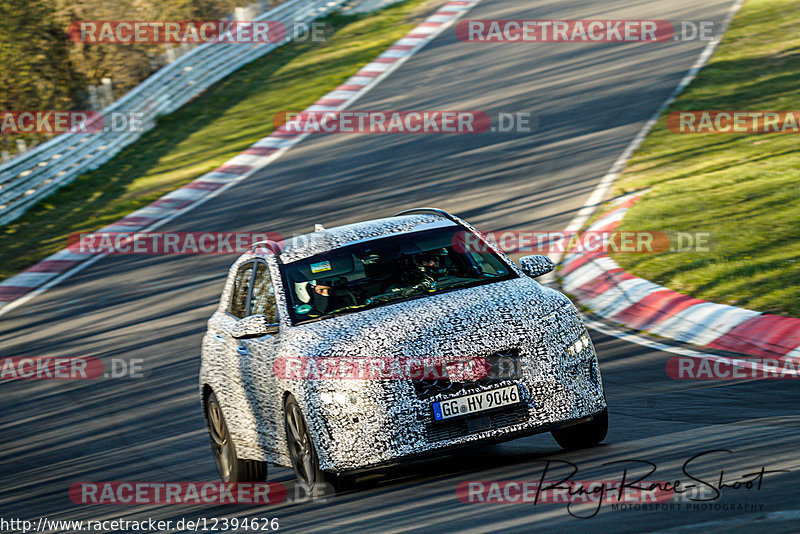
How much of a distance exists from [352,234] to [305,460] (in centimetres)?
189

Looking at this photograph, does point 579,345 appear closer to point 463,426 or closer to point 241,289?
point 463,426

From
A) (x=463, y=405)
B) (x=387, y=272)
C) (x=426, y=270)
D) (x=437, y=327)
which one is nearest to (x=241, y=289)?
(x=387, y=272)

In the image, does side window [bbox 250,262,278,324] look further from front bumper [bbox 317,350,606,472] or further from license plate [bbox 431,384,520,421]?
license plate [bbox 431,384,520,421]

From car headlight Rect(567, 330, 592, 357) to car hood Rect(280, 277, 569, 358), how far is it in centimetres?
23

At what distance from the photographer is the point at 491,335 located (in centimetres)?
698

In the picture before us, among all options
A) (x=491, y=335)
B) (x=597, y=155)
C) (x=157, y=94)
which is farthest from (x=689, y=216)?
(x=157, y=94)

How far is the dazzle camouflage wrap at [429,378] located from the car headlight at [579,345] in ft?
0.04

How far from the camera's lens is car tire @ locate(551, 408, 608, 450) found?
7.39m

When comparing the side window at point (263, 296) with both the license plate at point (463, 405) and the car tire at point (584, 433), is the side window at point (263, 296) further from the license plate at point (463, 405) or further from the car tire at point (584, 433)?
the car tire at point (584, 433)

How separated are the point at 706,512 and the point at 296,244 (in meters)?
4.04

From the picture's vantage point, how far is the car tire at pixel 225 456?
348 inches

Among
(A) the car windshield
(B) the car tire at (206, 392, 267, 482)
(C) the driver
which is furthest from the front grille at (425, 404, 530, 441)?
(B) the car tire at (206, 392, 267, 482)

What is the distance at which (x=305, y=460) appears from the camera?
7289 millimetres

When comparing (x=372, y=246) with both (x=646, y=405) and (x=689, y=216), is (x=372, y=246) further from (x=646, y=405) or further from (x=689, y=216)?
(x=689, y=216)
